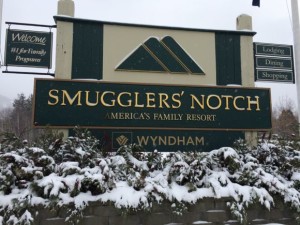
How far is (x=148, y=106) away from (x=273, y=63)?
10.1 feet

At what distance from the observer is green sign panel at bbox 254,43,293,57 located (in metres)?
7.67

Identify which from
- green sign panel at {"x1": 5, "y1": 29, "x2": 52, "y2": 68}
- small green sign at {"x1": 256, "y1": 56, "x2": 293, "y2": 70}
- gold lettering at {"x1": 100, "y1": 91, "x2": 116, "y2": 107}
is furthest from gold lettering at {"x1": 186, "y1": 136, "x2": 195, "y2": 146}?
green sign panel at {"x1": 5, "y1": 29, "x2": 52, "y2": 68}

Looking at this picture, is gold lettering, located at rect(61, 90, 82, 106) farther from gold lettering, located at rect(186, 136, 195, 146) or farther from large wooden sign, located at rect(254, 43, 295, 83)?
large wooden sign, located at rect(254, 43, 295, 83)

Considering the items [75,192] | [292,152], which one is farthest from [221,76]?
[75,192]

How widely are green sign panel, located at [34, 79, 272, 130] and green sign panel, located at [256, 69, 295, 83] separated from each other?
1.64 feet

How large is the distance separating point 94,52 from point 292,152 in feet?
13.2

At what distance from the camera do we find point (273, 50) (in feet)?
25.5

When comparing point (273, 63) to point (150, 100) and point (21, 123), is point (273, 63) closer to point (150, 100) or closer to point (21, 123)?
point (150, 100)

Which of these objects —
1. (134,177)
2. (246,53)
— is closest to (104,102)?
(134,177)

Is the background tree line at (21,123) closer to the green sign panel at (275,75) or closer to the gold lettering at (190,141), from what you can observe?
the gold lettering at (190,141)

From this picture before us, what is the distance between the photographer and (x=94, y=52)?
6840 mm

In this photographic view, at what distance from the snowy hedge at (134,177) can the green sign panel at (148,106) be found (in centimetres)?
82

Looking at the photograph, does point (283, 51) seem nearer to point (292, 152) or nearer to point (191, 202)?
point (292, 152)

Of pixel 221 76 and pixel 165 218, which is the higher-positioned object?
pixel 221 76
